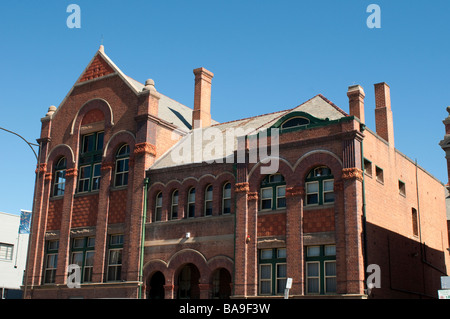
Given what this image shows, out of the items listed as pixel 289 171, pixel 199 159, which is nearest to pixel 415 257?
pixel 289 171

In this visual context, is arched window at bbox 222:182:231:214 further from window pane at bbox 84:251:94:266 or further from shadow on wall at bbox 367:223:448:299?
window pane at bbox 84:251:94:266

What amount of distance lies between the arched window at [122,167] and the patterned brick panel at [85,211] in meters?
1.93

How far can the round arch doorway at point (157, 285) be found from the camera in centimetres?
3269

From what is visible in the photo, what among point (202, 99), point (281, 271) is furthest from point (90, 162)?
point (281, 271)

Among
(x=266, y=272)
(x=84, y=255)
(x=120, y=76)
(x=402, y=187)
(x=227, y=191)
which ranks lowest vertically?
(x=266, y=272)

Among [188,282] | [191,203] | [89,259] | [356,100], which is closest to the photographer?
[356,100]

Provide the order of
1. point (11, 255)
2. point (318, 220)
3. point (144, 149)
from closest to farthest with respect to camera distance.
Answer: point (318, 220), point (144, 149), point (11, 255)

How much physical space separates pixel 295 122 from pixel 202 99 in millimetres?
13339

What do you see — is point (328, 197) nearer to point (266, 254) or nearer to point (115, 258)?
point (266, 254)

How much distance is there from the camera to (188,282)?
3186 centimetres

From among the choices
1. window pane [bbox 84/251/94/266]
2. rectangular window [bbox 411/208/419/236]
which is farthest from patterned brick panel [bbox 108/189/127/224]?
rectangular window [bbox 411/208/419/236]

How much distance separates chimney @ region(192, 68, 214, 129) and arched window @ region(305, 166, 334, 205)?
541 inches
